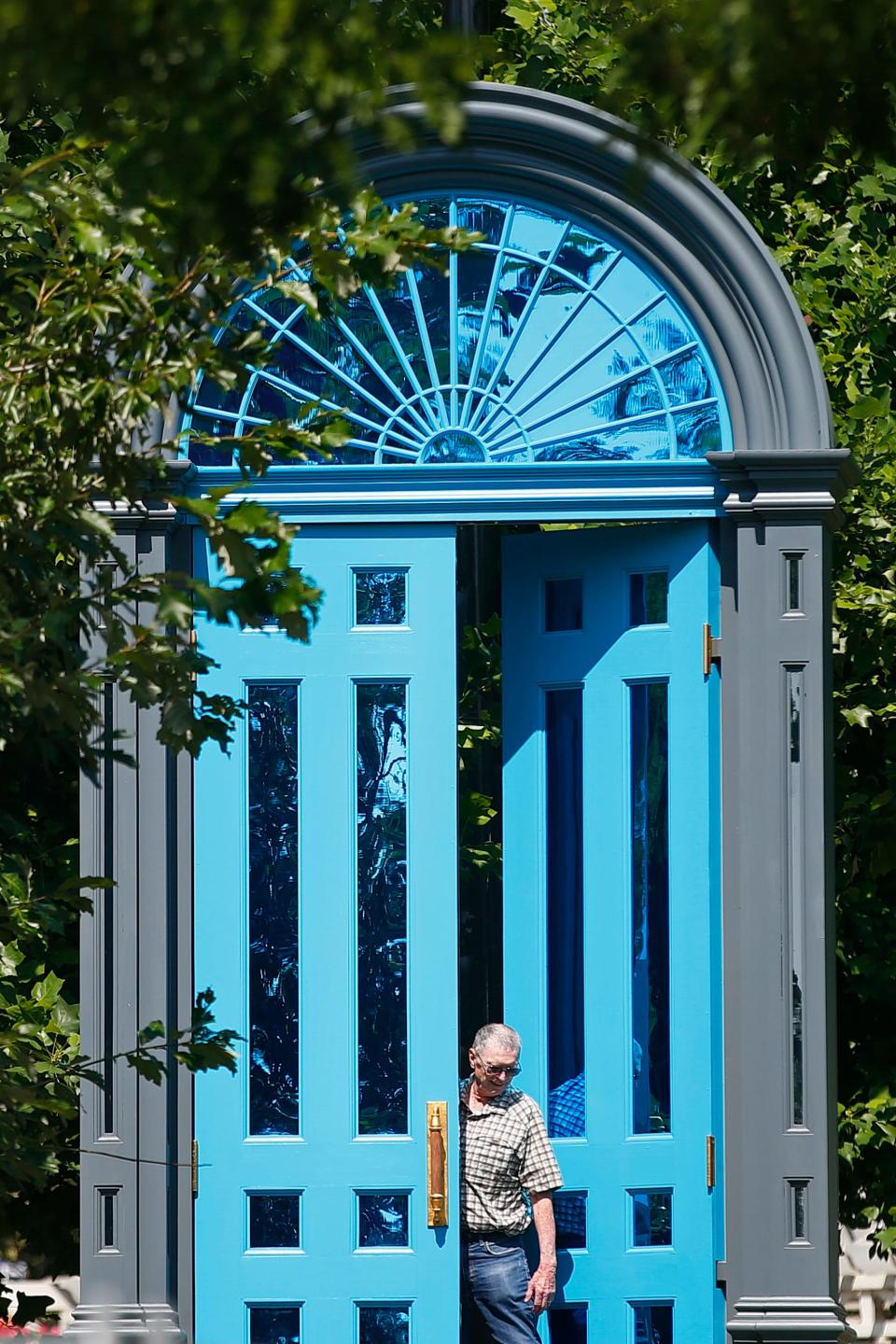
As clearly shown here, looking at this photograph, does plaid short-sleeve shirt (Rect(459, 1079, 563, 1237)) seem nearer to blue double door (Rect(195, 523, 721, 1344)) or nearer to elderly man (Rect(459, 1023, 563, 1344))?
elderly man (Rect(459, 1023, 563, 1344))

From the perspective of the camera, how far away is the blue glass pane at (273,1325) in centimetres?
649

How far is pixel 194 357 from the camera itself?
163 inches

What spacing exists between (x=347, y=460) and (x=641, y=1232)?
2.67m

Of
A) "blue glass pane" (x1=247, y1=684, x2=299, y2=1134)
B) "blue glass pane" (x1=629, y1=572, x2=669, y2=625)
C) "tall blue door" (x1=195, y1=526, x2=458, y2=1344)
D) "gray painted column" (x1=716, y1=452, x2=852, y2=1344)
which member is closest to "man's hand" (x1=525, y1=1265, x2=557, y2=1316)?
"tall blue door" (x1=195, y1=526, x2=458, y2=1344)

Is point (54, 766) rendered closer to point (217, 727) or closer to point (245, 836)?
point (245, 836)

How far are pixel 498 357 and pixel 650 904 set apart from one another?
186cm

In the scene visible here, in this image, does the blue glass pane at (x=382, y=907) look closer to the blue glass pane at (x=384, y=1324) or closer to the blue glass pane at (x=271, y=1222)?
the blue glass pane at (x=271, y=1222)

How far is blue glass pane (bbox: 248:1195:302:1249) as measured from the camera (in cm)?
651

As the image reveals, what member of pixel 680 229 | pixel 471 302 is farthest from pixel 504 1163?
pixel 680 229

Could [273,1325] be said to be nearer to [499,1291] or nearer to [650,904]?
[499,1291]

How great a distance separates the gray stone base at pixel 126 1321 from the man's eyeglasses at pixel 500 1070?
4.49ft

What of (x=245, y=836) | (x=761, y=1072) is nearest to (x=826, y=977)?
(x=761, y=1072)

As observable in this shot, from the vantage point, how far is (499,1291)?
7191mm

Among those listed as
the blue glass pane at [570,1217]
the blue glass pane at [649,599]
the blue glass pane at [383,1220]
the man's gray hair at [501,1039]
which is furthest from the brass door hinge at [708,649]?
the blue glass pane at [383,1220]
